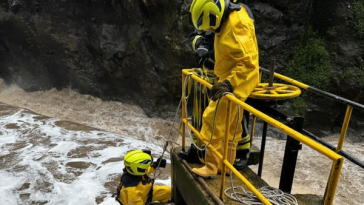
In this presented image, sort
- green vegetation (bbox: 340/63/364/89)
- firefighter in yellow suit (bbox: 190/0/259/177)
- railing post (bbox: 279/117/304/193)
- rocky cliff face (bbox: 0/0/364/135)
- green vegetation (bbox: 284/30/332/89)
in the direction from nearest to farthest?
firefighter in yellow suit (bbox: 190/0/259/177)
railing post (bbox: 279/117/304/193)
green vegetation (bbox: 340/63/364/89)
green vegetation (bbox: 284/30/332/89)
rocky cliff face (bbox: 0/0/364/135)

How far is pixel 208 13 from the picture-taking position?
112 inches

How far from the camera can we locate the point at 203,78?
3.45 meters

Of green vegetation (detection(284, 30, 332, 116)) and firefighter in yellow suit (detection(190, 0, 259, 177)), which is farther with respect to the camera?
green vegetation (detection(284, 30, 332, 116))

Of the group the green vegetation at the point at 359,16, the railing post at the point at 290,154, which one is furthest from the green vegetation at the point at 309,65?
the railing post at the point at 290,154

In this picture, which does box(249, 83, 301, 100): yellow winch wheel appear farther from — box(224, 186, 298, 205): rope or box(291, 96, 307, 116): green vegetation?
box(291, 96, 307, 116): green vegetation

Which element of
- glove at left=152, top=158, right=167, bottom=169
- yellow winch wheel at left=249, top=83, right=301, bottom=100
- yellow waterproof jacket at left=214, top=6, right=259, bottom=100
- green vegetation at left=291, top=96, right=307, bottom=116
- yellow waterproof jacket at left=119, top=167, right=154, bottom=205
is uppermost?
yellow waterproof jacket at left=214, top=6, right=259, bottom=100

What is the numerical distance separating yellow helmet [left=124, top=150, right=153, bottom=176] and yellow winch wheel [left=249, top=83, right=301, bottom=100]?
1.89 metres

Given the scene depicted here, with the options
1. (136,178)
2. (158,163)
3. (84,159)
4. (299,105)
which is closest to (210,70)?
(158,163)

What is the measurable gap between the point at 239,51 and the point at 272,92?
0.80 meters

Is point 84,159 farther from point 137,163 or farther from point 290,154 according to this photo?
point 290,154

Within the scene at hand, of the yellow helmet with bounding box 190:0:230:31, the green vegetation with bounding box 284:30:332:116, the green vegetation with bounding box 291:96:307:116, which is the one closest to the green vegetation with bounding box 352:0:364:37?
the green vegetation with bounding box 284:30:332:116

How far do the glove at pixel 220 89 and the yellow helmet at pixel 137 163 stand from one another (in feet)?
6.51

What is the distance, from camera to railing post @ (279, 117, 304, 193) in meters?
2.92

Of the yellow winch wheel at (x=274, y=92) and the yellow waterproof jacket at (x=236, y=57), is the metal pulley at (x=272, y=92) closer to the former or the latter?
the yellow winch wheel at (x=274, y=92)
